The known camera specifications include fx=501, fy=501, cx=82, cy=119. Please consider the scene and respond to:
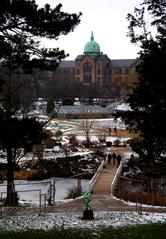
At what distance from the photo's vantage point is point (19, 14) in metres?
15.9

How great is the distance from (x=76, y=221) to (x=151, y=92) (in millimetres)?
5186

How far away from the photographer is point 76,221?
57.4 feet

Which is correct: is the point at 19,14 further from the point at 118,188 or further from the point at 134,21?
the point at 118,188

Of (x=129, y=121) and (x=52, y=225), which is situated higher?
(x=129, y=121)

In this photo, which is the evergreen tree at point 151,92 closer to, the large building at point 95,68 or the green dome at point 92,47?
the large building at point 95,68

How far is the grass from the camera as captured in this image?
14.0 metres

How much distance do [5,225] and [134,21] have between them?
8.19m

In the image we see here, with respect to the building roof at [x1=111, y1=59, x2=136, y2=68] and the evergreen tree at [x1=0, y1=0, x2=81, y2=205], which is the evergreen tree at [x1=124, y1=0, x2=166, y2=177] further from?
the building roof at [x1=111, y1=59, x2=136, y2=68]

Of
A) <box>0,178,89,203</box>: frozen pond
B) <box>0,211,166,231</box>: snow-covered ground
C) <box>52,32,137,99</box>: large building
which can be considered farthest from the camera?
<box>52,32,137,99</box>: large building

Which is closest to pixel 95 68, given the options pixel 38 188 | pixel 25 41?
pixel 38 188

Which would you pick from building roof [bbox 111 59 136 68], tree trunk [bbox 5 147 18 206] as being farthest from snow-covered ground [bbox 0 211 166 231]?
building roof [bbox 111 59 136 68]

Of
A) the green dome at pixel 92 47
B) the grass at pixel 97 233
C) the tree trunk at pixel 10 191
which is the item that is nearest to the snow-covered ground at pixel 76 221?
the grass at pixel 97 233

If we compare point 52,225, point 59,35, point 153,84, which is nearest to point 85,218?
point 52,225

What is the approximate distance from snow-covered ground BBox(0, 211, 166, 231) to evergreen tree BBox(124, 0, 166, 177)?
6.17 ft
